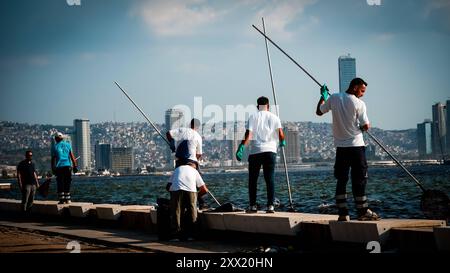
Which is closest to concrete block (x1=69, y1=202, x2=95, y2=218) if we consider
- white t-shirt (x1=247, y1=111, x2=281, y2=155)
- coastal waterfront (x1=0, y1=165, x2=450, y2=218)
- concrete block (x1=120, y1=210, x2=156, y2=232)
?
concrete block (x1=120, y1=210, x2=156, y2=232)

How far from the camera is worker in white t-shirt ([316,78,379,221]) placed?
987 centimetres

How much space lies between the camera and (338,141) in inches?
395

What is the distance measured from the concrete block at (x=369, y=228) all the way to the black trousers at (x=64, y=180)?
31.9 ft

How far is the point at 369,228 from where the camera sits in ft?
29.3

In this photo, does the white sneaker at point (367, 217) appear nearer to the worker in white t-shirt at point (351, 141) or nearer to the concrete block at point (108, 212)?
the worker in white t-shirt at point (351, 141)

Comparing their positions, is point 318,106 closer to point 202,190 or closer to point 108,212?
point 202,190

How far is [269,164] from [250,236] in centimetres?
120

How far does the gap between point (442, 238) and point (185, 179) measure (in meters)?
4.77

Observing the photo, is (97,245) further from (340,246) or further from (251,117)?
(340,246)

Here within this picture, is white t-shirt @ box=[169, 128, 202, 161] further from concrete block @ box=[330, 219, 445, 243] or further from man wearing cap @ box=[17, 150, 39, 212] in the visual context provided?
man wearing cap @ box=[17, 150, 39, 212]

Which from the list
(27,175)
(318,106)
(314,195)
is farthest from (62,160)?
(314,195)

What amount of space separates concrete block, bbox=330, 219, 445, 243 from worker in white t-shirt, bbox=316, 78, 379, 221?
0.55 m
